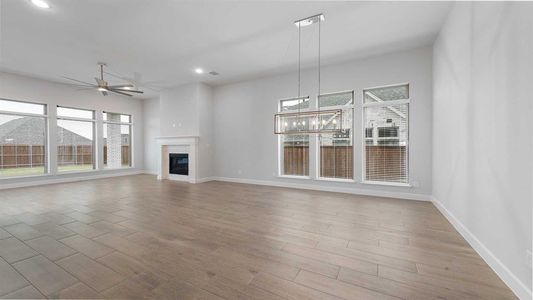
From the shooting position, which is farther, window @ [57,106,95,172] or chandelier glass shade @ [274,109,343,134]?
window @ [57,106,95,172]

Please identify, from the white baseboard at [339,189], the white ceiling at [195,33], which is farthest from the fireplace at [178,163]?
the white ceiling at [195,33]

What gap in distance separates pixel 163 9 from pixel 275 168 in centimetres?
456

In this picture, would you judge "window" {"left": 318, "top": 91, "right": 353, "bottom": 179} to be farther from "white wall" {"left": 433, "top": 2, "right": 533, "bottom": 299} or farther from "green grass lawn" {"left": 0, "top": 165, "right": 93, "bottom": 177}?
Answer: "green grass lawn" {"left": 0, "top": 165, "right": 93, "bottom": 177}

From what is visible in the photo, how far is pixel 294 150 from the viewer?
20.5 ft

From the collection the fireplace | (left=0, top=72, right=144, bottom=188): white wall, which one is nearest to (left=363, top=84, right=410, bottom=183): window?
the fireplace

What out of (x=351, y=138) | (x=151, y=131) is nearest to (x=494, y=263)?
(x=351, y=138)

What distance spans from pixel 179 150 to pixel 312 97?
499 cm

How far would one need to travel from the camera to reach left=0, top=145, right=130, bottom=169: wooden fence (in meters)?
6.09

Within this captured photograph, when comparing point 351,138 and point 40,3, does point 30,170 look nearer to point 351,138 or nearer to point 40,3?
point 40,3

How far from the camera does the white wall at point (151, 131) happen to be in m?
9.09

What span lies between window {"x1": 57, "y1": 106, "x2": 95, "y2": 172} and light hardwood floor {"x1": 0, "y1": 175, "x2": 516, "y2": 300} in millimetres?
3640

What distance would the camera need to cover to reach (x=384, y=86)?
495 centimetres

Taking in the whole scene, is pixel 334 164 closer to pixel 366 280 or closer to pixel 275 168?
pixel 275 168

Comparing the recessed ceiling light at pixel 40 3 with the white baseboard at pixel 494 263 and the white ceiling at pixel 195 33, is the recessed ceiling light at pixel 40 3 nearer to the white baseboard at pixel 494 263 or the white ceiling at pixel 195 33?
the white ceiling at pixel 195 33
